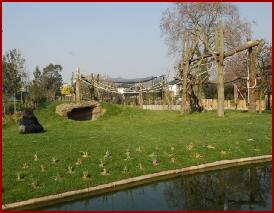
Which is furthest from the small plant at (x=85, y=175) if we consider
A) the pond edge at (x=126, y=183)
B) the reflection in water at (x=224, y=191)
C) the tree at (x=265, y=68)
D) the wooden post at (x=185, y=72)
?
the tree at (x=265, y=68)

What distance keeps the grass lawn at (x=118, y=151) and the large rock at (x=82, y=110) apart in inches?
291

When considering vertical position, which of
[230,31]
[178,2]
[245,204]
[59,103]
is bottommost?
[245,204]

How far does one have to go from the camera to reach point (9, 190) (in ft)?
35.4

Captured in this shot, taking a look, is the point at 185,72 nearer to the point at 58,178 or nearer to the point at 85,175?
the point at 85,175

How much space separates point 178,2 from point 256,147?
28713mm

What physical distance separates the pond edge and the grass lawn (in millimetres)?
207

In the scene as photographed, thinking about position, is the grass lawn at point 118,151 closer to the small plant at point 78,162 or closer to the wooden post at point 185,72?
the small plant at point 78,162

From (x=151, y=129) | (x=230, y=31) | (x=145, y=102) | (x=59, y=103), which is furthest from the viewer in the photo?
(x=145, y=102)

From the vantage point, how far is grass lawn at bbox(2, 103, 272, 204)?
11.6 metres

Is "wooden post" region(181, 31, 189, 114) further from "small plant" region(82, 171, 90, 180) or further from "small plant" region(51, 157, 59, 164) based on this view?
"small plant" region(82, 171, 90, 180)

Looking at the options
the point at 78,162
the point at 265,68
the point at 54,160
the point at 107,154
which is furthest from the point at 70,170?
the point at 265,68

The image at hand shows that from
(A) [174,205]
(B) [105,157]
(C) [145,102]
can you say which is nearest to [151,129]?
(B) [105,157]

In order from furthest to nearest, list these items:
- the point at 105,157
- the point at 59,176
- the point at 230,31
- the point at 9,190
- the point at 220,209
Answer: the point at 230,31, the point at 105,157, the point at 59,176, the point at 9,190, the point at 220,209

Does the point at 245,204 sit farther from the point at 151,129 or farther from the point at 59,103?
the point at 59,103
